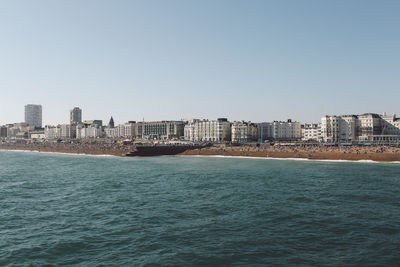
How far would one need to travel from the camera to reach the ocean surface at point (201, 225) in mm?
18656

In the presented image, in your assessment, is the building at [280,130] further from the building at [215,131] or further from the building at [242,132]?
Answer: the building at [215,131]

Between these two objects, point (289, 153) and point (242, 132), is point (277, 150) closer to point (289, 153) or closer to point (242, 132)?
point (289, 153)

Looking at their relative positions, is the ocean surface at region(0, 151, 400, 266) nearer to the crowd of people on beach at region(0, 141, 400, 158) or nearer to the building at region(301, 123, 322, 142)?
the crowd of people on beach at region(0, 141, 400, 158)

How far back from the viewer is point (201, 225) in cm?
2477

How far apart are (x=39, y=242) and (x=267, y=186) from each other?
30.0 meters

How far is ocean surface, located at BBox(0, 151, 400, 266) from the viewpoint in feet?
61.2

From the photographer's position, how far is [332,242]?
20859 millimetres

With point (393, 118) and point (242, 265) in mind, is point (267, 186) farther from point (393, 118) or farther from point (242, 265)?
point (393, 118)

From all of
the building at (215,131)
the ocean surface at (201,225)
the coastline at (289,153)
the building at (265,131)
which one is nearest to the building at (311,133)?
the building at (265,131)

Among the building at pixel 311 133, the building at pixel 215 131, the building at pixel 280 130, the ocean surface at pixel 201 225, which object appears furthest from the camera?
the building at pixel 280 130

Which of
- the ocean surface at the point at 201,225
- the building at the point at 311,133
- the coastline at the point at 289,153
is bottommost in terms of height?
the ocean surface at the point at 201,225

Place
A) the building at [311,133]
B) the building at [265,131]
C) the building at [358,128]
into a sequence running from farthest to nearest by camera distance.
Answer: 1. the building at [265,131]
2. the building at [311,133]
3. the building at [358,128]

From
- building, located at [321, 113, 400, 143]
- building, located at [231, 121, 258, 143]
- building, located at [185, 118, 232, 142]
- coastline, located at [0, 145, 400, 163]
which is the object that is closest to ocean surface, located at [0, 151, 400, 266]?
coastline, located at [0, 145, 400, 163]

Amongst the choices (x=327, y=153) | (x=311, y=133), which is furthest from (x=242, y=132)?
(x=327, y=153)
